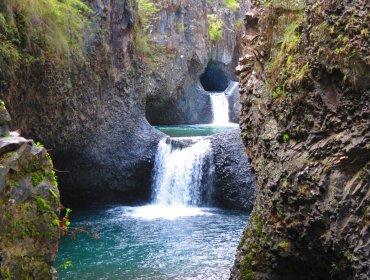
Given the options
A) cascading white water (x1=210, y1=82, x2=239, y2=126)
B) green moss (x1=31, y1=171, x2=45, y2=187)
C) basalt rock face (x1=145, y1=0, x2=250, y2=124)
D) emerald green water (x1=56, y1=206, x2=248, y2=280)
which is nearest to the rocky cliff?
emerald green water (x1=56, y1=206, x2=248, y2=280)

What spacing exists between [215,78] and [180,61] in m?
6.75

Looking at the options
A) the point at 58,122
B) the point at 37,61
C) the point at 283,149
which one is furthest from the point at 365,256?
the point at 58,122

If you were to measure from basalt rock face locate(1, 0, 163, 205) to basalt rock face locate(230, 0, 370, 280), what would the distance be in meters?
7.31

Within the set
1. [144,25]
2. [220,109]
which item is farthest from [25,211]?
[220,109]

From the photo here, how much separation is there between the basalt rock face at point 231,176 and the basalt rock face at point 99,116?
2505 mm

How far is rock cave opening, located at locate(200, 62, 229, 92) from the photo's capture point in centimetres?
3009

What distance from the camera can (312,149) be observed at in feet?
19.1

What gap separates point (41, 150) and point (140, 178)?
12072 millimetres

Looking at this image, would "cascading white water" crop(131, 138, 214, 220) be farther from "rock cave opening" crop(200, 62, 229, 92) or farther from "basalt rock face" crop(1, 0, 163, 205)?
"rock cave opening" crop(200, 62, 229, 92)

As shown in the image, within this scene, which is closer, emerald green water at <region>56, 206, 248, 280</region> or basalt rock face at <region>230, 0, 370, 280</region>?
basalt rock face at <region>230, 0, 370, 280</region>

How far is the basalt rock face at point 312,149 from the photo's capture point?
204 inches

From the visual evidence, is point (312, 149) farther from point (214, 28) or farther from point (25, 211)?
point (214, 28)

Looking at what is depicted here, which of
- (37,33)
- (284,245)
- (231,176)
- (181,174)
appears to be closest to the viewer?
(284,245)

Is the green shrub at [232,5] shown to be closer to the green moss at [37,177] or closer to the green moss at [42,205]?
the green moss at [37,177]
